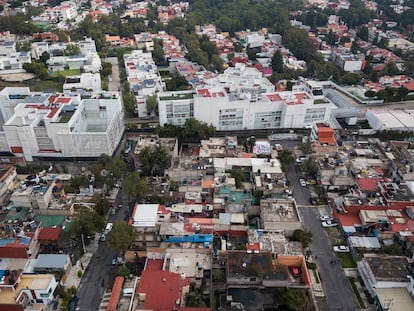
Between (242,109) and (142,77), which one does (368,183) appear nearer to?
(242,109)

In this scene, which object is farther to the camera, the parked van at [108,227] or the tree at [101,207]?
the tree at [101,207]

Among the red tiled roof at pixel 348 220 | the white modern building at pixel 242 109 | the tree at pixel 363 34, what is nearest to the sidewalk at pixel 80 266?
the white modern building at pixel 242 109

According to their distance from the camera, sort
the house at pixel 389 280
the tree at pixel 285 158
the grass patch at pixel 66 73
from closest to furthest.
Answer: the house at pixel 389 280 → the tree at pixel 285 158 → the grass patch at pixel 66 73

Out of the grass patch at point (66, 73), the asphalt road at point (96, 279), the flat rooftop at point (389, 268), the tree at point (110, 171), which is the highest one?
the flat rooftop at point (389, 268)

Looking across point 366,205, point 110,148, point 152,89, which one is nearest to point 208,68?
point 152,89

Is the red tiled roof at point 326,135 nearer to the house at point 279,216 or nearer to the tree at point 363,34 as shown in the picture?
the house at point 279,216

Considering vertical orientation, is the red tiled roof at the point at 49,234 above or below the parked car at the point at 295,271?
below

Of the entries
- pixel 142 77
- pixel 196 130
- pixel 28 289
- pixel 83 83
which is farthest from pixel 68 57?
pixel 28 289
